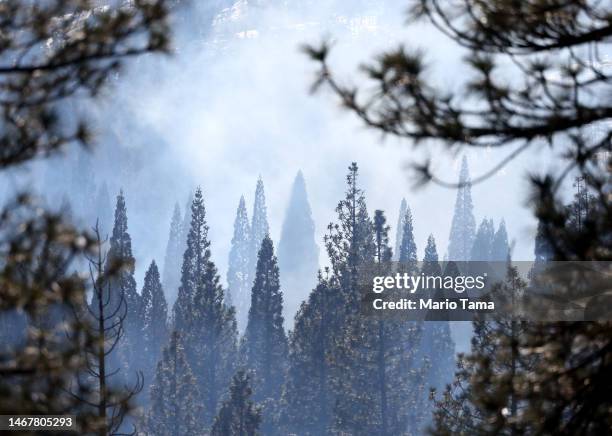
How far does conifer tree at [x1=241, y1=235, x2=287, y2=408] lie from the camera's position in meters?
41.3

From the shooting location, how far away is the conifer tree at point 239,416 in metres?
27.2

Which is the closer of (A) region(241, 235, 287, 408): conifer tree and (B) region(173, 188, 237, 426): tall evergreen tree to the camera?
(B) region(173, 188, 237, 426): tall evergreen tree

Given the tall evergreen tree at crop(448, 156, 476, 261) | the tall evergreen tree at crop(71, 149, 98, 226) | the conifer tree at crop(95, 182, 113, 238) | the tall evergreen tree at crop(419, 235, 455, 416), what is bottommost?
the tall evergreen tree at crop(419, 235, 455, 416)

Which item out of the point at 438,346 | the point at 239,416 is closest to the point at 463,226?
the point at 438,346

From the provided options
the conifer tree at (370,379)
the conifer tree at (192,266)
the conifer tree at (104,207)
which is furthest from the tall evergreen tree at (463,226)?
the conifer tree at (370,379)

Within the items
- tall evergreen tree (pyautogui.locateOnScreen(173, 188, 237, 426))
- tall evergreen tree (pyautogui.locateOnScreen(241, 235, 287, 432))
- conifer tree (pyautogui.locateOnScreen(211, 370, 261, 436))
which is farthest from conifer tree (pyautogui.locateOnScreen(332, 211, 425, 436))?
tall evergreen tree (pyautogui.locateOnScreen(173, 188, 237, 426))

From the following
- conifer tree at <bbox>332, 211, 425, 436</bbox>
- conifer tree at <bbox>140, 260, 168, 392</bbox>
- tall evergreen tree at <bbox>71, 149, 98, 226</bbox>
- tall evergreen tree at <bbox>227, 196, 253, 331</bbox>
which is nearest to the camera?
conifer tree at <bbox>332, 211, 425, 436</bbox>

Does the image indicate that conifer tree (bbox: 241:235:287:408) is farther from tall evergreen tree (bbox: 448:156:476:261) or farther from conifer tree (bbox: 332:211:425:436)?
tall evergreen tree (bbox: 448:156:476:261)

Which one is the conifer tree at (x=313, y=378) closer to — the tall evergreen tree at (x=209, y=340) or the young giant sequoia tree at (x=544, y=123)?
the tall evergreen tree at (x=209, y=340)

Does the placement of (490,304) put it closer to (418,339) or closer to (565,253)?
(565,253)

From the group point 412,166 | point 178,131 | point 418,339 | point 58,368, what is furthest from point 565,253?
point 178,131

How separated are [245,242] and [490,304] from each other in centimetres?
6788

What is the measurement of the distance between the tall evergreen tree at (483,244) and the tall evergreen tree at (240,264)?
2238 cm

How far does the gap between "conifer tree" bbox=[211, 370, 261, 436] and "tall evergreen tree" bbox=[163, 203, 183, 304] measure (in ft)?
182
